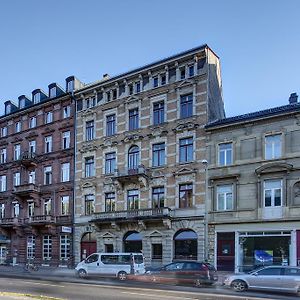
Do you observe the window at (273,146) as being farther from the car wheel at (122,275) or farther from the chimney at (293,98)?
the car wheel at (122,275)

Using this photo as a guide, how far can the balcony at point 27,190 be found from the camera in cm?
4500

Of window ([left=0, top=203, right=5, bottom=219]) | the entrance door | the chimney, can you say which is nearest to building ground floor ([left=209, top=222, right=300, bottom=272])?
the entrance door

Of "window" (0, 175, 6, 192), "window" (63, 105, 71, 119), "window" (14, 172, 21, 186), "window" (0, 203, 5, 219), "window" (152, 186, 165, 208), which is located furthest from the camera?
"window" (0, 175, 6, 192)

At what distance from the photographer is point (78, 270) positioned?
3122 centimetres

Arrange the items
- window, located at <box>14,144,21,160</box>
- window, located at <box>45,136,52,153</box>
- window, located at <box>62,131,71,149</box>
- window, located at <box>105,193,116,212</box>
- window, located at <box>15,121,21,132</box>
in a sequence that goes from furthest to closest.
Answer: window, located at <box>15,121,21,132</box> < window, located at <box>14,144,21,160</box> < window, located at <box>45,136,52,153</box> < window, located at <box>62,131,71,149</box> < window, located at <box>105,193,116,212</box>

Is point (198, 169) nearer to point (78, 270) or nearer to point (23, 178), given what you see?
point (78, 270)

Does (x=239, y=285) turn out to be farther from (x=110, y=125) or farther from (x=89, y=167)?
(x=89, y=167)

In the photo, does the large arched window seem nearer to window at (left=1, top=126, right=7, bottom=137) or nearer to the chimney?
the chimney

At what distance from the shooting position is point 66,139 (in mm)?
44375

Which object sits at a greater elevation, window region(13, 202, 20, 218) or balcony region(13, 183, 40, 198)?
balcony region(13, 183, 40, 198)

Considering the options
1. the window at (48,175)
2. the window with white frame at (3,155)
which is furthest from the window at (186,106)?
the window with white frame at (3,155)

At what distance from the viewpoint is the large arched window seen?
38.4m

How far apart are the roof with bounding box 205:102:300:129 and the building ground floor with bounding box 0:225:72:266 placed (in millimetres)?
17339

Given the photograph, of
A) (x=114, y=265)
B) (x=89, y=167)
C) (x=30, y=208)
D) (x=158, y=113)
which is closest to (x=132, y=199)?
(x=89, y=167)
